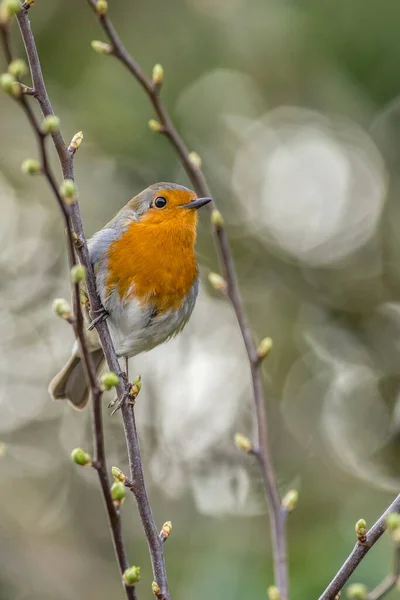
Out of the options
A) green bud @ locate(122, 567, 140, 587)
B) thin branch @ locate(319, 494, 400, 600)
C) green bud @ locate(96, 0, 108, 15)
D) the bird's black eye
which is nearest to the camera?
green bud @ locate(122, 567, 140, 587)

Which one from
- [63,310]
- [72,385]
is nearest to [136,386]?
[63,310]

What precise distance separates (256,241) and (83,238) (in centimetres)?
577

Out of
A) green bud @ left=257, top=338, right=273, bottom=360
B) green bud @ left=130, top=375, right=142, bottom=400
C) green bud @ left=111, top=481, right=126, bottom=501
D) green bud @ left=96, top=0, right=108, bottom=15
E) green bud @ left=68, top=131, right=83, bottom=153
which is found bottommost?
green bud @ left=111, top=481, right=126, bottom=501

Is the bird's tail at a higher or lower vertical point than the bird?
lower

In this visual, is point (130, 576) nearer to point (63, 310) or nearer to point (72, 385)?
point (63, 310)

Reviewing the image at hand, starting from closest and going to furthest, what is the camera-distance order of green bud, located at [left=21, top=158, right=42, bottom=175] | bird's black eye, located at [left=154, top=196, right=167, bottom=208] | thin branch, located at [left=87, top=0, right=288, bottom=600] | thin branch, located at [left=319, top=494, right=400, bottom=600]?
thin branch, located at [left=87, top=0, right=288, bottom=600] < green bud, located at [left=21, top=158, right=42, bottom=175] < thin branch, located at [left=319, top=494, right=400, bottom=600] < bird's black eye, located at [left=154, top=196, right=167, bottom=208]

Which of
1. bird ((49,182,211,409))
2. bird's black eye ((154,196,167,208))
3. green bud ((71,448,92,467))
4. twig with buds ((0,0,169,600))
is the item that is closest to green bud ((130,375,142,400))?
twig with buds ((0,0,169,600))

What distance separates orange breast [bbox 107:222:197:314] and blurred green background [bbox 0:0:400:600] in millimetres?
2554

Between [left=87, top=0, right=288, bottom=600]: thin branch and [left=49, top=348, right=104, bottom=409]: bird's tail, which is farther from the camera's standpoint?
[left=49, top=348, right=104, bottom=409]: bird's tail

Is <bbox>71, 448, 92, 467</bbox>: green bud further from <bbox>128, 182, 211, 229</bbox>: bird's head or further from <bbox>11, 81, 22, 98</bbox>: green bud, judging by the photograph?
<bbox>128, 182, 211, 229</bbox>: bird's head

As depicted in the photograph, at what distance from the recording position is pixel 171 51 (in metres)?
6.93

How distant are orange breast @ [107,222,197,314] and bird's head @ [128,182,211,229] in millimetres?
45

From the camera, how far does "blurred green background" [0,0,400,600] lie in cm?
691

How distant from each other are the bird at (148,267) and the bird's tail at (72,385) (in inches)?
3.0
